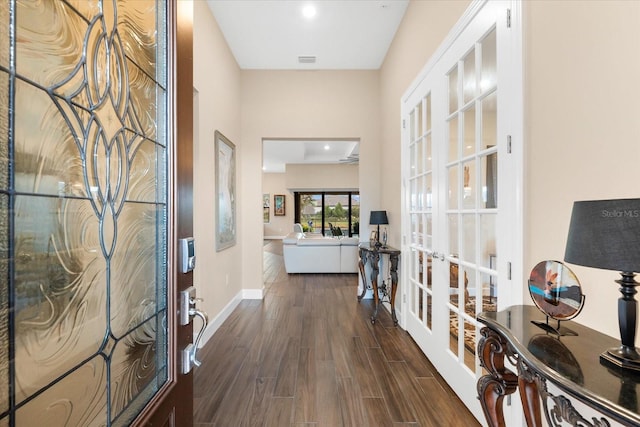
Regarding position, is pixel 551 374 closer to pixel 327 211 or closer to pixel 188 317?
pixel 188 317

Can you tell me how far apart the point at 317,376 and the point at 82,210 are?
215cm

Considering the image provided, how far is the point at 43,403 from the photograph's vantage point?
1.85 feet

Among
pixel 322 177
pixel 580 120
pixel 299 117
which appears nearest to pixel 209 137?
pixel 299 117

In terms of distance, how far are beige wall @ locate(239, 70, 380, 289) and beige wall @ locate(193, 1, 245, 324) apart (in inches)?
21.2

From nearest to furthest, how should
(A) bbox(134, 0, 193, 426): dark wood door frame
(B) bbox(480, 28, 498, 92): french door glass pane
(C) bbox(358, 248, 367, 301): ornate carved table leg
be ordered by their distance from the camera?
(A) bbox(134, 0, 193, 426): dark wood door frame < (B) bbox(480, 28, 498, 92): french door glass pane < (C) bbox(358, 248, 367, 301): ornate carved table leg

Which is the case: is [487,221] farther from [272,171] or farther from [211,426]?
[272,171]

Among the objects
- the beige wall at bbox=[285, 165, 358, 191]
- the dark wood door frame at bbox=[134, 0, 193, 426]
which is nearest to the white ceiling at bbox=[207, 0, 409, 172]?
the dark wood door frame at bbox=[134, 0, 193, 426]

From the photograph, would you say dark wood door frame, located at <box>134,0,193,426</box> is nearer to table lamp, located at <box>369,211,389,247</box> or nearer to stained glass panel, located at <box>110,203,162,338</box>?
stained glass panel, located at <box>110,203,162,338</box>

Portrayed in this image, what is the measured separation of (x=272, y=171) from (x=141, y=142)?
449 inches

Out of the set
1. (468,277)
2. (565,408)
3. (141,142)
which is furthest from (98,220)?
(468,277)

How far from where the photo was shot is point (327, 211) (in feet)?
39.5

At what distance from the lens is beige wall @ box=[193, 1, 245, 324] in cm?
278

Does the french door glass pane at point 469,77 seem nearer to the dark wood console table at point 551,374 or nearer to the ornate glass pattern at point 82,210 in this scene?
the dark wood console table at point 551,374

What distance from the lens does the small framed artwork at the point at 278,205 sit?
40.9 feet
